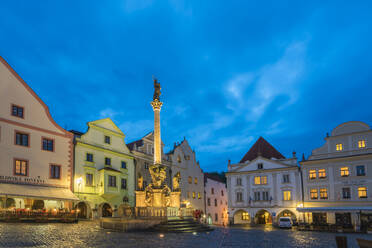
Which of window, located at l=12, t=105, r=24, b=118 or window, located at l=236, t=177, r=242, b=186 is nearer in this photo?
window, located at l=12, t=105, r=24, b=118

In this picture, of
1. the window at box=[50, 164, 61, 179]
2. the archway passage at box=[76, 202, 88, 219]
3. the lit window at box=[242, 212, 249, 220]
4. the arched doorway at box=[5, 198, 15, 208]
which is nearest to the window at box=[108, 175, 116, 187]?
the archway passage at box=[76, 202, 88, 219]

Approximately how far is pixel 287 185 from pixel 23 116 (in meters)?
35.6

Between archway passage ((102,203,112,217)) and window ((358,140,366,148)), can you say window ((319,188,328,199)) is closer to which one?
window ((358,140,366,148))

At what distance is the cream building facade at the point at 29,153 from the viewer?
3045 cm

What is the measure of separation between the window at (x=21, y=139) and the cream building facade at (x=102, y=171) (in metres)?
6.03

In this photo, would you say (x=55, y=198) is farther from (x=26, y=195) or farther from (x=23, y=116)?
(x=23, y=116)

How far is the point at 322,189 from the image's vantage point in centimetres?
4750

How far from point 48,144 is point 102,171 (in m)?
7.52

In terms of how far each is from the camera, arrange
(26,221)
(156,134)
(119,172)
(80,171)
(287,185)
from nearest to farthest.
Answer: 1. (26,221)
2. (156,134)
3. (80,171)
4. (119,172)
5. (287,185)

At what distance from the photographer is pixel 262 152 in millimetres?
56812

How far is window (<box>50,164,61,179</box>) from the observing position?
34219 mm

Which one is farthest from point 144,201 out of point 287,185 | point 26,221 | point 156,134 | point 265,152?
point 265,152

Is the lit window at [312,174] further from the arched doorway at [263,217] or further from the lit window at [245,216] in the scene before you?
the lit window at [245,216]

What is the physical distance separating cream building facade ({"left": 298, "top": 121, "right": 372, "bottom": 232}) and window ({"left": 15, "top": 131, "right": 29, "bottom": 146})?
32523mm
